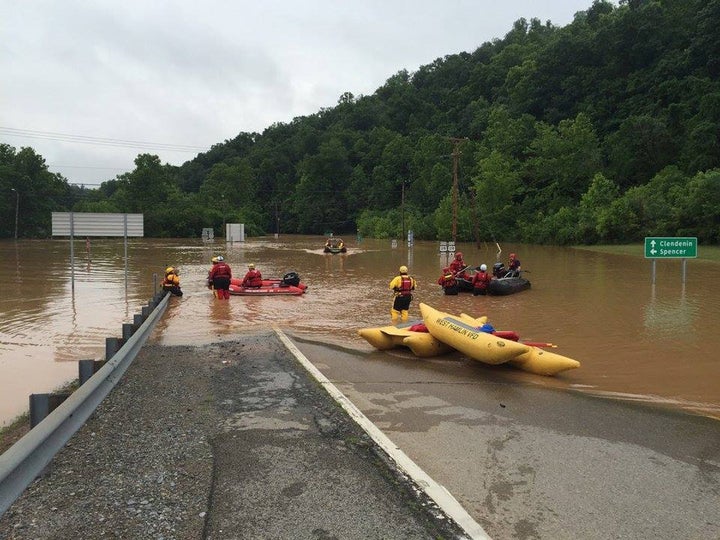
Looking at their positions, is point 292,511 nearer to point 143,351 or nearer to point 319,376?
point 319,376

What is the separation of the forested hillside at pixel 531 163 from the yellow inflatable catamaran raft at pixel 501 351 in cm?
3441

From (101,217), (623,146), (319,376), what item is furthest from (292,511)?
(623,146)

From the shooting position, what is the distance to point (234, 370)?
7.11 meters

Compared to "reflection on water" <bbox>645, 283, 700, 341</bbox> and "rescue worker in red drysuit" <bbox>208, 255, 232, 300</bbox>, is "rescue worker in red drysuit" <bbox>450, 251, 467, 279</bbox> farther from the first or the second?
"rescue worker in red drysuit" <bbox>208, 255, 232, 300</bbox>

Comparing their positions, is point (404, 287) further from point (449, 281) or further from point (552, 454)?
point (552, 454)

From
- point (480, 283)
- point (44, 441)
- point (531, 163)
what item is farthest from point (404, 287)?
point (531, 163)

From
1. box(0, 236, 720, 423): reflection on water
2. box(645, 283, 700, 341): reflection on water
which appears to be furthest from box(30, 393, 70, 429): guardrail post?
box(645, 283, 700, 341): reflection on water

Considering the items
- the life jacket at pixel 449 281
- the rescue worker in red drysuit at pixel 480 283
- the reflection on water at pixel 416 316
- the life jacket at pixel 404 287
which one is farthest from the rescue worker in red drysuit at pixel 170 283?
the rescue worker in red drysuit at pixel 480 283

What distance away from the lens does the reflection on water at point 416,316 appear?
8.12 meters

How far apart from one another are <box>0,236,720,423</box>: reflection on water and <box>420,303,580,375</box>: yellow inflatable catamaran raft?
0.65 feet

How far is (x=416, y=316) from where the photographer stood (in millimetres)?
14414

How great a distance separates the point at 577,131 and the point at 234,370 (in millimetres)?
71422

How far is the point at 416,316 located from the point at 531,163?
211ft

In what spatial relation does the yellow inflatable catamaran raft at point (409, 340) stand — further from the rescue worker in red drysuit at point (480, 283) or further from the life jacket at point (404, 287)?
the rescue worker in red drysuit at point (480, 283)
